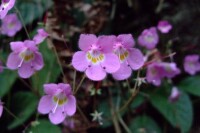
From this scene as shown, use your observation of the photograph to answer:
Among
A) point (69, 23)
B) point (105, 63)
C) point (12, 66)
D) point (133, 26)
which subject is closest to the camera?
point (105, 63)

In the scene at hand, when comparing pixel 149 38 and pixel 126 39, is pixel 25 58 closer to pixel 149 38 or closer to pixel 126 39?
pixel 126 39

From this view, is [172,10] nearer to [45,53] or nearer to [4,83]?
[45,53]

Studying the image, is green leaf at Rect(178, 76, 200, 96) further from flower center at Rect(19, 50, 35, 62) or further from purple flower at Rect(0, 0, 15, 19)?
purple flower at Rect(0, 0, 15, 19)

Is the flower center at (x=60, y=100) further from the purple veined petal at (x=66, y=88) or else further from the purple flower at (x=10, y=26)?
the purple flower at (x=10, y=26)

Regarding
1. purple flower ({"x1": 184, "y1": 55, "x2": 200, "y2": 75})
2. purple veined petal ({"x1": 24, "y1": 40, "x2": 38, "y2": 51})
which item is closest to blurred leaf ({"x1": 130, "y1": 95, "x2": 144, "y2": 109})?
purple flower ({"x1": 184, "y1": 55, "x2": 200, "y2": 75})

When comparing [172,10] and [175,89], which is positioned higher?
[172,10]

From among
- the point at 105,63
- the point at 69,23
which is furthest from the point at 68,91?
the point at 69,23

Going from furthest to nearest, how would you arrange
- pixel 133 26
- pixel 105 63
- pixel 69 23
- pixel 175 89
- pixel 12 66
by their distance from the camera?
pixel 133 26
pixel 69 23
pixel 175 89
pixel 12 66
pixel 105 63

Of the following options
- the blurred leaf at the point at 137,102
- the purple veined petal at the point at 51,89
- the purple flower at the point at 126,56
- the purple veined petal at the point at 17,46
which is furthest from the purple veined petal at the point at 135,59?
the blurred leaf at the point at 137,102
